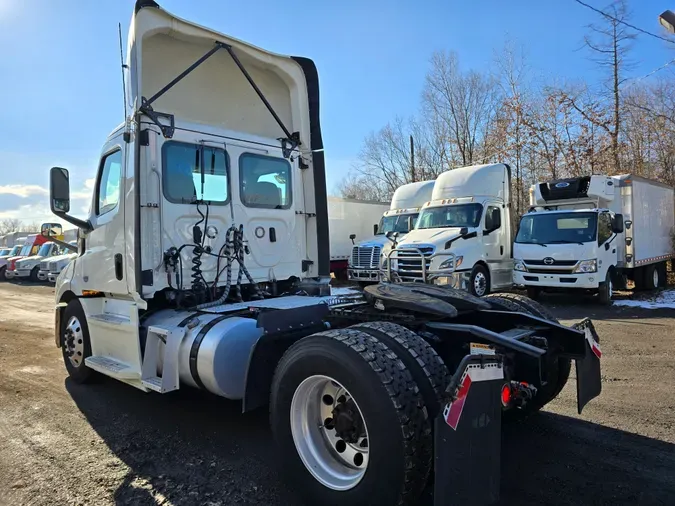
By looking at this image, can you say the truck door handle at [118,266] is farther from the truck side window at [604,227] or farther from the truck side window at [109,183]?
the truck side window at [604,227]

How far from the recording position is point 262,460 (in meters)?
3.75

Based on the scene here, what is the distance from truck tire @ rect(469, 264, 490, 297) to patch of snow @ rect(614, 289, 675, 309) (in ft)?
10.1

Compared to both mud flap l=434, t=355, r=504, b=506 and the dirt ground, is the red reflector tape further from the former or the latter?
the dirt ground

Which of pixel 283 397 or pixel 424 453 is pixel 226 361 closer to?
pixel 283 397

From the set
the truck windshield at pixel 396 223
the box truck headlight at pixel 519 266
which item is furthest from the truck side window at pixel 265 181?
the truck windshield at pixel 396 223

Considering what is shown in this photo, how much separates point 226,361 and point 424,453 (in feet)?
6.37

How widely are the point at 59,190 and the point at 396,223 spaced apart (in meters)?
12.2

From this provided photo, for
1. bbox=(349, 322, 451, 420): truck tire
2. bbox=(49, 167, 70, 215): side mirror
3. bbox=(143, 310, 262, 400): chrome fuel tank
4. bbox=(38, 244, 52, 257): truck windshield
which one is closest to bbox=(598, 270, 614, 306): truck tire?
bbox=(143, 310, 262, 400): chrome fuel tank

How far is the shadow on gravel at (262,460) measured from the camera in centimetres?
318

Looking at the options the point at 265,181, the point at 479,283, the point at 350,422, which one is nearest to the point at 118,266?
the point at 265,181

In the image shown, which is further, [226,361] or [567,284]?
[567,284]

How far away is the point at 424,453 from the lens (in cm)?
255

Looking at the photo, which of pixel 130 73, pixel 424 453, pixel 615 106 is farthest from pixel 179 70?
pixel 615 106

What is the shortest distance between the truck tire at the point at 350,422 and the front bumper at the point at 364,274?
12243 millimetres
